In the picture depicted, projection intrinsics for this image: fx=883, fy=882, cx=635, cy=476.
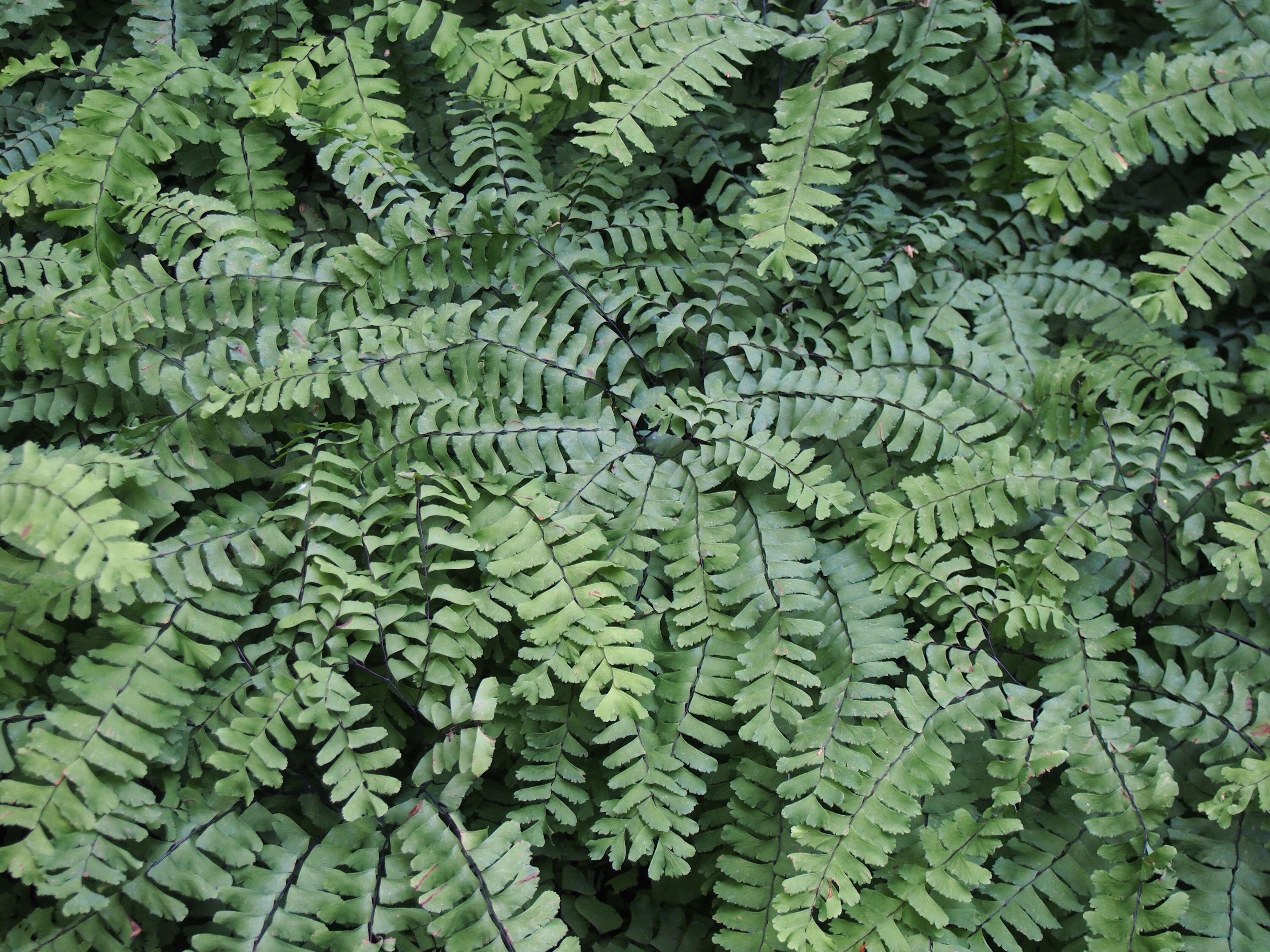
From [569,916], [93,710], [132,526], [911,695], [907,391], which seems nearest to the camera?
[132,526]

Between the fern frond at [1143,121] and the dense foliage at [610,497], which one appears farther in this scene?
the fern frond at [1143,121]

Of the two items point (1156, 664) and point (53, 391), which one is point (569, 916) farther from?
point (53, 391)

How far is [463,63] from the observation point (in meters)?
2.43

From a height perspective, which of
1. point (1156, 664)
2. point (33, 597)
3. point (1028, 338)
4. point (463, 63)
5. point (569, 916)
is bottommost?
point (569, 916)

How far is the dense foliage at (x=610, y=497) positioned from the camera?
1745mm

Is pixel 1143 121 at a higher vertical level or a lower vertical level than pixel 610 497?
higher

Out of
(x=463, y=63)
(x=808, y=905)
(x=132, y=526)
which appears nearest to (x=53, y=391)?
(x=132, y=526)

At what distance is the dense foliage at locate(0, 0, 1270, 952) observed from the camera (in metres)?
1.75

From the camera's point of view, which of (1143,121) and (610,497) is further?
(1143,121)

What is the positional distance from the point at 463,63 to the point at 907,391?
1.50m

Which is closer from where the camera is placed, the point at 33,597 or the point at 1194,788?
the point at 33,597

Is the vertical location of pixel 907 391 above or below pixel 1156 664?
above

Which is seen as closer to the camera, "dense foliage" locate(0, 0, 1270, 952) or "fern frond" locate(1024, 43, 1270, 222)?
"dense foliage" locate(0, 0, 1270, 952)

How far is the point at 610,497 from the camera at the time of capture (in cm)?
206
